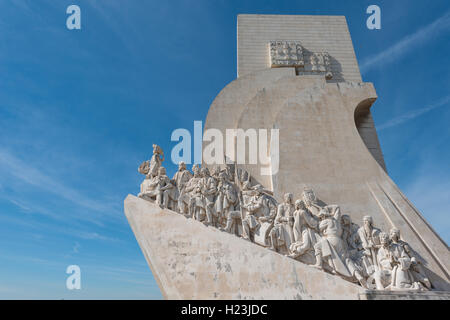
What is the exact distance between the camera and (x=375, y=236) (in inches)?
234

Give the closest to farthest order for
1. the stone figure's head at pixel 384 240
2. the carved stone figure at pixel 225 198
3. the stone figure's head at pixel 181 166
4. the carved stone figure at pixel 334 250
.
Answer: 1. the carved stone figure at pixel 334 250
2. the stone figure's head at pixel 384 240
3. the carved stone figure at pixel 225 198
4. the stone figure's head at pixel 181 166

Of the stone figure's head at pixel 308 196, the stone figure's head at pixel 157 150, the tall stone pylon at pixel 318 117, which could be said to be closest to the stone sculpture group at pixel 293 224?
the stone figure's head at pixel 308 196

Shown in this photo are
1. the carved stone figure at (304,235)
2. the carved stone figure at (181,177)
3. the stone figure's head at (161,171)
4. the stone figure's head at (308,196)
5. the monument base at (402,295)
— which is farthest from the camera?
the stone figure's head at (161,171)

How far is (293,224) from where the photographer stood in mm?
6176

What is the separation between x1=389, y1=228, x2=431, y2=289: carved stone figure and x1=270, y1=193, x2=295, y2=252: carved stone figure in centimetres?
193

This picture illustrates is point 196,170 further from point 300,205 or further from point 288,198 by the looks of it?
point 300,205

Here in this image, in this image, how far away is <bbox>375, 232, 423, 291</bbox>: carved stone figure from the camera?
5.26m

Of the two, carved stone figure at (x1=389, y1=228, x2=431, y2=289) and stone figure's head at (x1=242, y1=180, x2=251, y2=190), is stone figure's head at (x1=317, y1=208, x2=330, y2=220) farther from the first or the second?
stone figure's head at (x1=242, y1=180, x2=251, y2=190)

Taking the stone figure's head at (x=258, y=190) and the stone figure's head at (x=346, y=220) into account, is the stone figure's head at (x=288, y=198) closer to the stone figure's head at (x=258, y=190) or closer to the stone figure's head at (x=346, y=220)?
the stone figure's head at (x=258, y=190)

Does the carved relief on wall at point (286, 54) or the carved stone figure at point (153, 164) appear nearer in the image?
the carved stone figure at point (153, 164)

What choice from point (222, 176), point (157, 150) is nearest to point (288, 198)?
point (222, 176)

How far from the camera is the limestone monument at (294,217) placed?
18.0 feet
